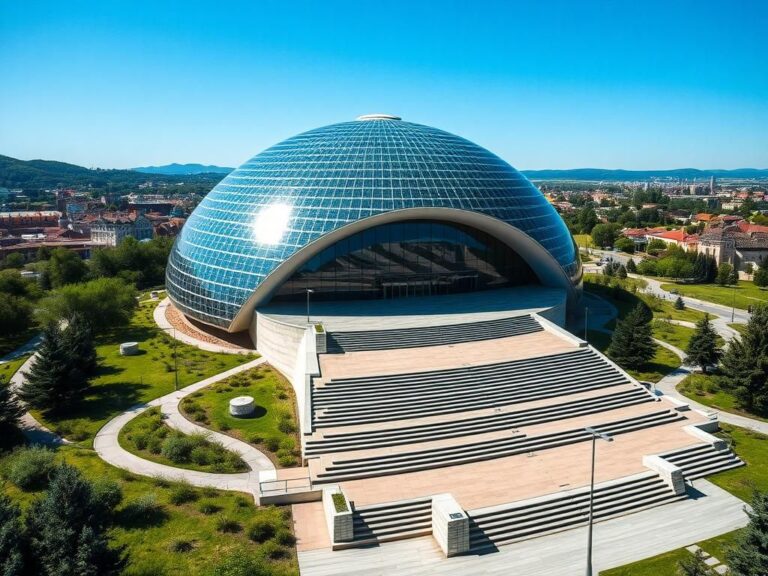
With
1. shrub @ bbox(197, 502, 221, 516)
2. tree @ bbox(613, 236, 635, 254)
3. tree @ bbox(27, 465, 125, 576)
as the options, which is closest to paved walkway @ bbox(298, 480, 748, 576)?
shrub @ bbox(197, 502, 221, 516)

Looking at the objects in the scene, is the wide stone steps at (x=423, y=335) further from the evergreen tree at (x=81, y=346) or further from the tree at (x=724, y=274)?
the tree at (x=724, y=274)

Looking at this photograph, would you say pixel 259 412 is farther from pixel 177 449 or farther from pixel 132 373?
pixel 132 373

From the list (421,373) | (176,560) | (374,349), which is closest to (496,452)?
(421,373)

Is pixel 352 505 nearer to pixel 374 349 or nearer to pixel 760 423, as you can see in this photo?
pixel 374 349

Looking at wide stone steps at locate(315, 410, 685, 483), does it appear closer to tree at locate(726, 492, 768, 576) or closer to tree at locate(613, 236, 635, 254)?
tree at locate(726, 492, 768, 576)

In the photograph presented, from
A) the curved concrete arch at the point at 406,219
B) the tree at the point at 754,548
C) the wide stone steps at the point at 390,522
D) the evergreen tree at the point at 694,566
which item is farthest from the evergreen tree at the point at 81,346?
the tree at the point at 754,548

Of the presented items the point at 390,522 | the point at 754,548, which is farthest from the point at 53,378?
the point at 754,548
